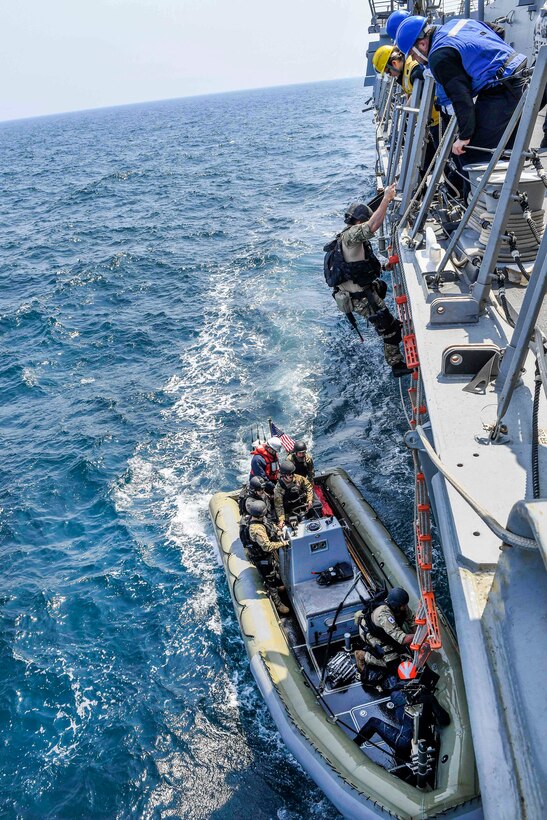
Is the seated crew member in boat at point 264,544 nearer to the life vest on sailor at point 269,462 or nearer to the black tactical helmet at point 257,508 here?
the black tactical helmet at point 257,508

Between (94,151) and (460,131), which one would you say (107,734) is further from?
(94,151)

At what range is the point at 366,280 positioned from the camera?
345 inches

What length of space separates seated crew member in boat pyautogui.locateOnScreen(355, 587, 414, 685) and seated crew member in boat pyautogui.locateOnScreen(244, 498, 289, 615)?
1.86 m

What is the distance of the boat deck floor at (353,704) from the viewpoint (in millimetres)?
6980

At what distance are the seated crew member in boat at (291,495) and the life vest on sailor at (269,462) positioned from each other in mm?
399

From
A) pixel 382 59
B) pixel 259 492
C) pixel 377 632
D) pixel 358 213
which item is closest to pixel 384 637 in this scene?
pixel 377 632

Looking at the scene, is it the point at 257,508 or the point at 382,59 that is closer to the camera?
the point at 257,508

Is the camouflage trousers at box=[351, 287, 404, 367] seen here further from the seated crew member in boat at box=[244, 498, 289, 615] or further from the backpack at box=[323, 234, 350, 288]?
the seated crew member in boat at box=[244, 498, 289, 615]

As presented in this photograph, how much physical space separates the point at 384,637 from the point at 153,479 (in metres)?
7.10

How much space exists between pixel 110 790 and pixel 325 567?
3.72 m

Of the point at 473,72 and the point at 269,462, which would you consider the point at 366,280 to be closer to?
the point at 473,72

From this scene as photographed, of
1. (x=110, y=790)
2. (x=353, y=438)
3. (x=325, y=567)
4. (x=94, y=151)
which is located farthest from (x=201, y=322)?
(x=94, y=151)

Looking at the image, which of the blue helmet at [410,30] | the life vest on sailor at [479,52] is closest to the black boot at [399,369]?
the life vest on sailor at [479,52]

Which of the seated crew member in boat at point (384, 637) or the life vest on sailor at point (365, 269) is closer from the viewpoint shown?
the seated crew member in boat at point (384, 637)
